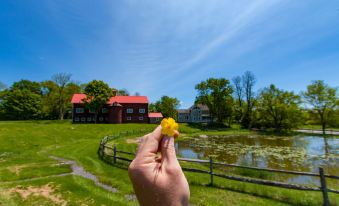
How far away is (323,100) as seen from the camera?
39.5m

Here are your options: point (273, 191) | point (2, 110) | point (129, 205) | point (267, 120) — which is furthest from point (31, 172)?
point (2, 110)

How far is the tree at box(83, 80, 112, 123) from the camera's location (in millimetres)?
41781

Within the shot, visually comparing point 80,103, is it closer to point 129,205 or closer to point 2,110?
point 2,110

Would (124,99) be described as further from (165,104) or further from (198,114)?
(198,114)

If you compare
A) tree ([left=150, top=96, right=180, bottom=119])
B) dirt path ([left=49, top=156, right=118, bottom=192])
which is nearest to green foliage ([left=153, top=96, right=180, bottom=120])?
tree ([left=150, top=96, right=180, bottom=119])

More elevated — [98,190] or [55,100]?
[55,100]

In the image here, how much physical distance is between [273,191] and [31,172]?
36.1 ft

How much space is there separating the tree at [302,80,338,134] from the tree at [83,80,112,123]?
1663 inches

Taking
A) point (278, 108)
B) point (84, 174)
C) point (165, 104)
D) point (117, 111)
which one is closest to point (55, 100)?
point (117, 111)

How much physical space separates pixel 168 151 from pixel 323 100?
160 ft

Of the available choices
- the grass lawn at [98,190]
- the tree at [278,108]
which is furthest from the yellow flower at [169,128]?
the tree at [278,108]

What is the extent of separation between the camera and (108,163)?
12172 mm

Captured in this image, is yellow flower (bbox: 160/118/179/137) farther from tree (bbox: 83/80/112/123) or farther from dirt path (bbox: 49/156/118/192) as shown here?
tree (bbox: 83/80/112/123)

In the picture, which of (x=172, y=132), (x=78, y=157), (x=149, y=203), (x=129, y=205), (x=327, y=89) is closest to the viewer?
(x=149, y=203)
